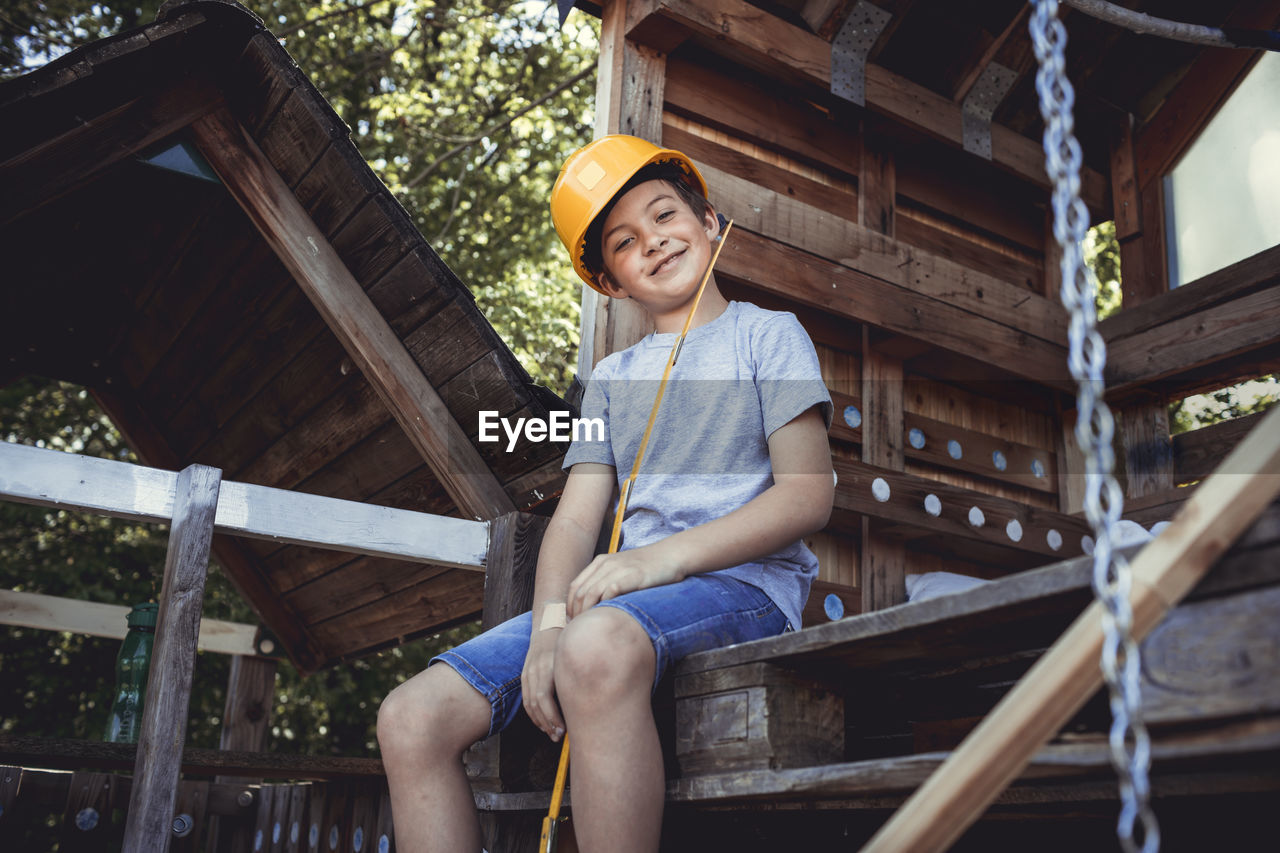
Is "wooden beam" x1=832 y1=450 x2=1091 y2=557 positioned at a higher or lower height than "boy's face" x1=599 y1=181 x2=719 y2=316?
lower

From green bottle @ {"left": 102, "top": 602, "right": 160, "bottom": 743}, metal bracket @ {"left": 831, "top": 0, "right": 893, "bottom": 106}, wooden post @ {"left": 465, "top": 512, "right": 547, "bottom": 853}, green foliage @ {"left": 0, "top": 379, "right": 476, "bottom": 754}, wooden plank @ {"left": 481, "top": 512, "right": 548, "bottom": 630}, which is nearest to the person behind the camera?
wooden post @ {"left": 465, "top": 512, "right": 547, "bottom": 853}

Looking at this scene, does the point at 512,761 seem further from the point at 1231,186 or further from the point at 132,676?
the point at 1231,186

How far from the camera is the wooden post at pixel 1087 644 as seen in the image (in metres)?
1.09

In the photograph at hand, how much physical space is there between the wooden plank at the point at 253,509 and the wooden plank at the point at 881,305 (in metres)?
1.41

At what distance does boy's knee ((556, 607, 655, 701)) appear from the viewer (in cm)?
191

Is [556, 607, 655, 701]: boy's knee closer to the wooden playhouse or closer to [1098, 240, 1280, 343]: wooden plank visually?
the wooden playhouse

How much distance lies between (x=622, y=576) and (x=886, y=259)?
2766 mm

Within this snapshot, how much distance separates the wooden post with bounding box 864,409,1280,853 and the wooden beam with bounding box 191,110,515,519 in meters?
2.44

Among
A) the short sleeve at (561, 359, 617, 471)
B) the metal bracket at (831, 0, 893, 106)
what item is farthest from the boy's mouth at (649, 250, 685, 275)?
the metal bracket at (831, 0, 893, 106)

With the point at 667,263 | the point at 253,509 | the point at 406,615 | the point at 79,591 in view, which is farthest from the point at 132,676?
the point at 79,591

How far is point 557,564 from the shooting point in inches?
99.3

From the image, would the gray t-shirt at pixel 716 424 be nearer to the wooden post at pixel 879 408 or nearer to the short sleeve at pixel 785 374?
the short sleeve at pixel 785 374

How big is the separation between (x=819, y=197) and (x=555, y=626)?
2.83 m

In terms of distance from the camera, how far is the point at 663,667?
2.04m
